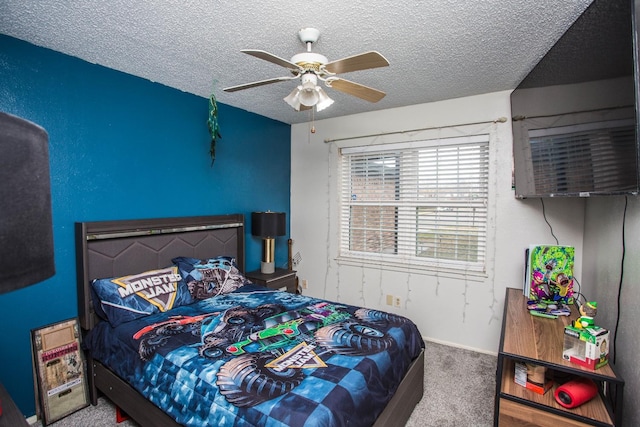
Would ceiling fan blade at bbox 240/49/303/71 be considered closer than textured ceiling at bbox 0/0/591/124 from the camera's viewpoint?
Yes

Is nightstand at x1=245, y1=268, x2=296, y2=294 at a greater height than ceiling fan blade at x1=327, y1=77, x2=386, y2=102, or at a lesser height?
lesser

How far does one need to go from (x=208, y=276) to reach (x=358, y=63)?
213cm

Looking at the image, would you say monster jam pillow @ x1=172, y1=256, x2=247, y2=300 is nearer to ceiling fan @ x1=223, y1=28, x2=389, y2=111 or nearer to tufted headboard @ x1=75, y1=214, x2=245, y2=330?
tufted headboard @ x1=75, y1=214, x2=245, y2=330

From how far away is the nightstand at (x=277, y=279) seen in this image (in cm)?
355

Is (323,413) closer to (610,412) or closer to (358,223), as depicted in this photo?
(610,412)

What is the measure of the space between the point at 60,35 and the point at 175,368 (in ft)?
7.04

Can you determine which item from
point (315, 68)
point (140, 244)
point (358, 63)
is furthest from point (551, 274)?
point (140, 244)

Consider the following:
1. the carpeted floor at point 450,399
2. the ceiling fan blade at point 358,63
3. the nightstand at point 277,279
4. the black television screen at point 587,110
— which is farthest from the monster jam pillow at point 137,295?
the black television screen at point 587,110

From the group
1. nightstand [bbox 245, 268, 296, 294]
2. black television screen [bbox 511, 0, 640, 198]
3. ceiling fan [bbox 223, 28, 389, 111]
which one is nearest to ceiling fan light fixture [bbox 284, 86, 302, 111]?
ceiling fan [bbox 223, 28, 389, 111]

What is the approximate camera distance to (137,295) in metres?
2.37

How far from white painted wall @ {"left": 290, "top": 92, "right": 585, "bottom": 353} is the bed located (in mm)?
1215

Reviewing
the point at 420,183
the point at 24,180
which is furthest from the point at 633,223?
the point at 24,180

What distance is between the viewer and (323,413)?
135cm

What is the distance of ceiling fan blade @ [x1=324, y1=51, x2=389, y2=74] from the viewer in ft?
5.21
